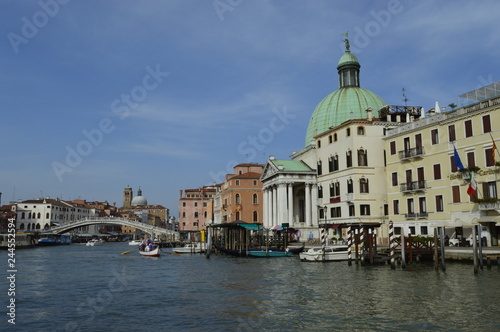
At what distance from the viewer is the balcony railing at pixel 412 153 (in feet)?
131

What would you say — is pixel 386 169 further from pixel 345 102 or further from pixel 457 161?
pixel 345 102

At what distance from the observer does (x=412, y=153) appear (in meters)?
40.8

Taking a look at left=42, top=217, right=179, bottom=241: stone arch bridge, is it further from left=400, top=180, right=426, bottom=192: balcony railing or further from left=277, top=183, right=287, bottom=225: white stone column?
left=400, top=180, right=426, bottom=192: balcony railing

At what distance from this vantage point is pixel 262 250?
44125 millimetres

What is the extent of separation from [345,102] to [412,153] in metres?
19.4

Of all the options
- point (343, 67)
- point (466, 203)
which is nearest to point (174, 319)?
point (466, 203)

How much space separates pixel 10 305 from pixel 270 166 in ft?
143

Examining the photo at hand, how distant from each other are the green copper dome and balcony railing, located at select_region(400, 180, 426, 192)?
1473 centimetres

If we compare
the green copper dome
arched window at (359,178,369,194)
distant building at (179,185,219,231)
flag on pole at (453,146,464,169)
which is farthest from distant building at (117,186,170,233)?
flag on pole at (453,146,464,169)

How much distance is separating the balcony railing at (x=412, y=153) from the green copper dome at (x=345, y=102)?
13312 mm

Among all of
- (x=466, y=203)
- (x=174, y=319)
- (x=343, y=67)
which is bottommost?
(x=174, y=319)

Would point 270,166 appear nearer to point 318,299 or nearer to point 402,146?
point 402,146

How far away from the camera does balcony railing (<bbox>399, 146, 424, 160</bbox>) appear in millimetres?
39938

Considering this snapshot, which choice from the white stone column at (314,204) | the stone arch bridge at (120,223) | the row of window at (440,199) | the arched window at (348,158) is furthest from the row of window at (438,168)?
the stone arch bridge at (120,223)
